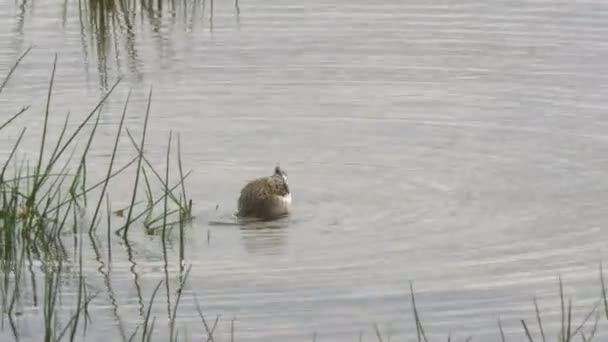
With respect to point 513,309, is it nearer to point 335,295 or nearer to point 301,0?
point 335,295

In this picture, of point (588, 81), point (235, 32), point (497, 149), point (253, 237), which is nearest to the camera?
point (253, 237)

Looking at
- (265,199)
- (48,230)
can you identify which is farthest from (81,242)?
(265,199)

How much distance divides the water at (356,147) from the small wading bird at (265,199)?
5.5 inches

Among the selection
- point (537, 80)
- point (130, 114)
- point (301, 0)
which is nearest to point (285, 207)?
point (130, 114)

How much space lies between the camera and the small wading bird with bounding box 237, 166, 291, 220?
36.3 ft

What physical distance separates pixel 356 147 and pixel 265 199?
63.6 inches

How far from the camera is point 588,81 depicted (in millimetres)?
13695

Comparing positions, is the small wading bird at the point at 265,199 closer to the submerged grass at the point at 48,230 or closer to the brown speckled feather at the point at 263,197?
the brown speckled feather at the point at 263,197

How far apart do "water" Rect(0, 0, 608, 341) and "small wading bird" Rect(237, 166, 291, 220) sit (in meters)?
0.14

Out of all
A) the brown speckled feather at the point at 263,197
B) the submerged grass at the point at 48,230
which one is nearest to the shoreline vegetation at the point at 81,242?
the submerged grass at the point at 48,230

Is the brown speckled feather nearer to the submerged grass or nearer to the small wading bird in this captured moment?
the small wading bird

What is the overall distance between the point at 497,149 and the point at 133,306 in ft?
12.2

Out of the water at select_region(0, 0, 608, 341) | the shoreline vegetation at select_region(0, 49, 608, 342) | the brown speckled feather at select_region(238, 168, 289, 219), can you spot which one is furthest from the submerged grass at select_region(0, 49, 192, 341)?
the brown speckled feather at select_region(238, 168, 289, 219)

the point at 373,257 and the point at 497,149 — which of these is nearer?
the point at 373,257
